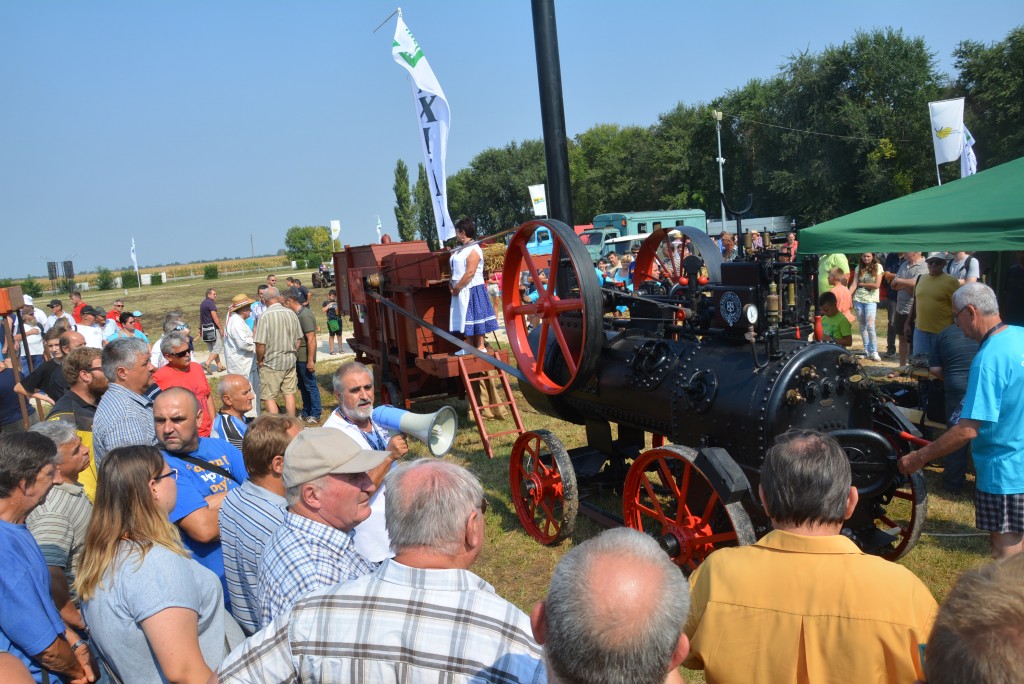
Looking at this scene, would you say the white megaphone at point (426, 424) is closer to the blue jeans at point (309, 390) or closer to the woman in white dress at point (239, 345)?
the woman in white dress at point (239, 345)

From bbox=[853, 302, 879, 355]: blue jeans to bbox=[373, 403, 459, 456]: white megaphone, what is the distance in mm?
8556

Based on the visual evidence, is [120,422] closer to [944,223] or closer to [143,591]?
[143,591]

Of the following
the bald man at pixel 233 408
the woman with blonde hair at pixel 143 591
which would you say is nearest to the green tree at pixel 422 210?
the bald man at pixel 233 408

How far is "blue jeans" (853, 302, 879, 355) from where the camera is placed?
1041cm

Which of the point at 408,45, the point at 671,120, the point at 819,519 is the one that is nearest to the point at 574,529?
the point at 819,519

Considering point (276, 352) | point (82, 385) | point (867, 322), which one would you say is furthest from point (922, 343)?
point (82, 385)

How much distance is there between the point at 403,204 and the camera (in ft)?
229

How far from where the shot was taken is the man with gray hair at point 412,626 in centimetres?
167

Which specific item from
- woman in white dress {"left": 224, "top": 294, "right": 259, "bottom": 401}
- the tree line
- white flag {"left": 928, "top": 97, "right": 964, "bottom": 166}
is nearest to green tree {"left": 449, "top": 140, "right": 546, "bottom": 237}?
the tree line

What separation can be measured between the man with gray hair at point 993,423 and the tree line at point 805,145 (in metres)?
29.6

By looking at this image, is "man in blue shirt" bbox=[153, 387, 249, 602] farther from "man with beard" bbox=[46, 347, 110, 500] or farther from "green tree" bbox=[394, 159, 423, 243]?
"green tree" bbox=[394, 159, 423, 243]

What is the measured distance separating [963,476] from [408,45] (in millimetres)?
7288

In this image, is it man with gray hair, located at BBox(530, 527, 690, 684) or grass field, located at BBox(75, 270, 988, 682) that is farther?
grass field, located at BBox(75, 270, 988, 682)

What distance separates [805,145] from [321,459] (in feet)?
136
